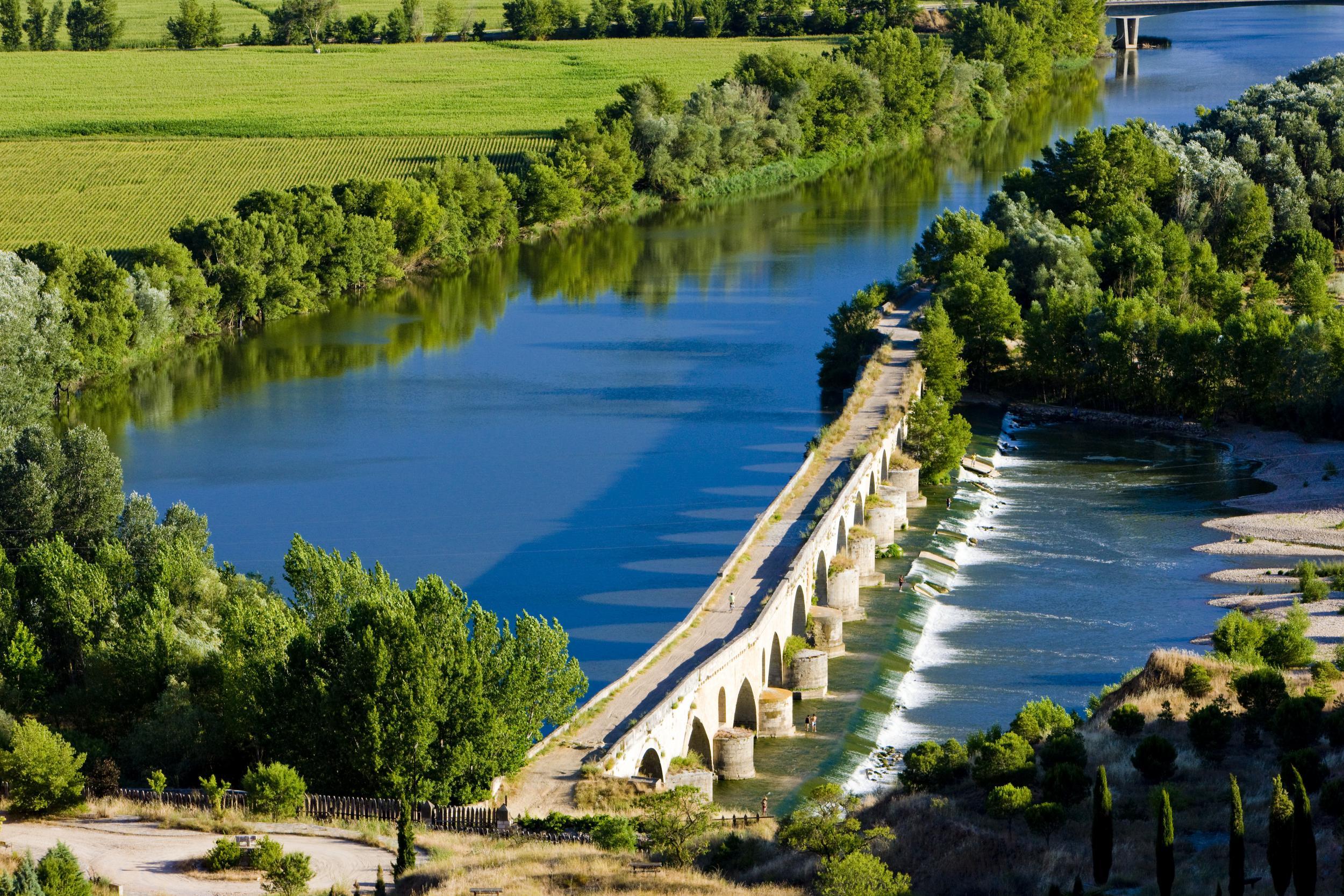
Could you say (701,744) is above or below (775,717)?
above

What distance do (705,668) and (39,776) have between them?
17.1 meters

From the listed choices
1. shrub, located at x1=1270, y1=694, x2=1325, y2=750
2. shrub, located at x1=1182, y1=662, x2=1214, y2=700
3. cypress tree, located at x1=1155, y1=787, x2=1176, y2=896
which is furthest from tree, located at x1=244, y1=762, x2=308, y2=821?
shrub, located at x1=1182, y1=662, x2=1214, y2=700

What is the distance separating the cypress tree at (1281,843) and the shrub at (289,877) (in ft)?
53.7

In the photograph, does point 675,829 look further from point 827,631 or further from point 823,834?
point 827,631

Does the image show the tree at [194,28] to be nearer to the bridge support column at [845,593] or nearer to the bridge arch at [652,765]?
the bridge support column at [845,593]

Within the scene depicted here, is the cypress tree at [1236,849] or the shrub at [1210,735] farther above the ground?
the cypress tree at [1236,849]

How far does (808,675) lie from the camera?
2144 inches

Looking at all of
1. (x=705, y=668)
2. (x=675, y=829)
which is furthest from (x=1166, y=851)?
(x=705, y=668)

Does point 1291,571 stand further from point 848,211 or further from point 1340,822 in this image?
point 848,211

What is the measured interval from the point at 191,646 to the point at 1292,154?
88239 millimetres

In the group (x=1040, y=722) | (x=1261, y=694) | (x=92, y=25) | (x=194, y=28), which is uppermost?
(x=92, y=25)

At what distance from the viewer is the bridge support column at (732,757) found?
158ft

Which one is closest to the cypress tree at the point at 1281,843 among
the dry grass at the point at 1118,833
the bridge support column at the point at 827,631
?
the dry grass at the point at 1118,833

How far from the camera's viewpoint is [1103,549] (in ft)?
214
